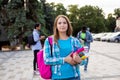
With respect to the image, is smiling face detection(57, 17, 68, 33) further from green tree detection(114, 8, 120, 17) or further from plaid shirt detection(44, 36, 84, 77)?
green tree detection(114, 8, 120, 17)

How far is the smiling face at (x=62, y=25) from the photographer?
135 inches

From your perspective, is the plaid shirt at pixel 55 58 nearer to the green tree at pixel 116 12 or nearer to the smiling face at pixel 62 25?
the smiling face at pixel 62 25

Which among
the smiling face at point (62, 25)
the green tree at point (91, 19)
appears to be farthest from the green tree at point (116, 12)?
the smiling face at point (62, 25)

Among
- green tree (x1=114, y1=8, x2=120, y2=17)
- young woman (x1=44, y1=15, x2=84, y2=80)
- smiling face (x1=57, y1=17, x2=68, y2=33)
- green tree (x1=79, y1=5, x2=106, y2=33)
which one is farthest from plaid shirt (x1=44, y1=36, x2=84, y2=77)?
green tree (x1=114, y1=8, x2=120, y2=17)

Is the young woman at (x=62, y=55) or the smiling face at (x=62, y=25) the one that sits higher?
the smiling face at (x=62, y=25)

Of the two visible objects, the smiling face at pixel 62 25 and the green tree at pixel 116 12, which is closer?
the smiling face at pixel 62 25

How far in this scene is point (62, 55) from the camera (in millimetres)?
3322

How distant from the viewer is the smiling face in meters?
3.42

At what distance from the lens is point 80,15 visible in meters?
82.7

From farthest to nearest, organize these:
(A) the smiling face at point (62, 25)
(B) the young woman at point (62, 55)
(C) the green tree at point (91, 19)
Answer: (C) the green tree at point (91, 19) < (A) the smiling face at point (62, 25) < (B) the young woman at point (62, 55)

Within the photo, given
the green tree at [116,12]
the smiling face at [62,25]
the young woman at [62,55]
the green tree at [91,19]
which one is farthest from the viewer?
the green tree at [116,12]

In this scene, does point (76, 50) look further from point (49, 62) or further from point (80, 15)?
point (80, 15)

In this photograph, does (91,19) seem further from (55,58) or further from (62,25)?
(55,58)

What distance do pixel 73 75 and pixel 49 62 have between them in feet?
1.09
